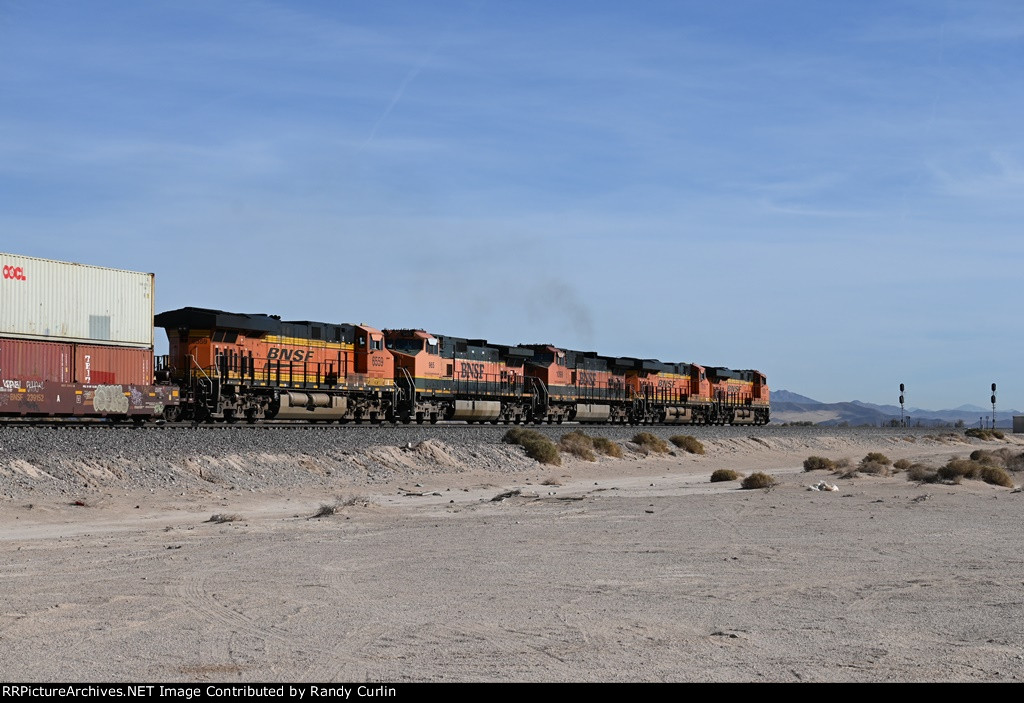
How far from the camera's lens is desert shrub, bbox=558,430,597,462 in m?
33.3

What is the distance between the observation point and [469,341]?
154 feet

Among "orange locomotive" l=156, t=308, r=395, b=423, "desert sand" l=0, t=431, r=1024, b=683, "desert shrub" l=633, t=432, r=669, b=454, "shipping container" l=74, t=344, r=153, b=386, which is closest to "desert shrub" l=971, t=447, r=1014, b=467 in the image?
"desert shrub" l=633, t=432, r=669, b=454

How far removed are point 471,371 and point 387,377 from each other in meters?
6.11

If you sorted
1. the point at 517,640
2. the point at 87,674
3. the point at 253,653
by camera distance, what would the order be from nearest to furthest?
1. the point at 87,674
2. the point at 253,653
3. the point at 517,640

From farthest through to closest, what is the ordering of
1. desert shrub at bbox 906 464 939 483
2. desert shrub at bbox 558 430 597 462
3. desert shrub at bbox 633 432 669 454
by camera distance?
desert shrub at bbox 633 432 669 454 < desert shrub at bbox 558 430 597 462 < desert shrub at bbox 906 464 939 483

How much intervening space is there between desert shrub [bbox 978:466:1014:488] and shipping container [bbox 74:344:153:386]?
21.6 meters

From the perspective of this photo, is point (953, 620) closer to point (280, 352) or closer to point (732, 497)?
point (732, 497)

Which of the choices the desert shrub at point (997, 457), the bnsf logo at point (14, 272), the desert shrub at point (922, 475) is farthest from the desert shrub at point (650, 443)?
the bnsf logo at point (14, 272)

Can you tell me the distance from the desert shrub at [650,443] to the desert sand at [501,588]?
1864 centimetres

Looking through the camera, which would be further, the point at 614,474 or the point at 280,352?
the point at 280,352

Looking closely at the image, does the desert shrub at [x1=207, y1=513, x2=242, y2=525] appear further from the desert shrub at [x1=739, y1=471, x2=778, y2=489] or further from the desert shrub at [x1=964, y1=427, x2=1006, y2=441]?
the desert shrub at [x1=964, y1=427, x2=1006, y2=441]

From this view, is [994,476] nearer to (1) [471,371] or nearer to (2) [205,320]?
(2) [205,320]
